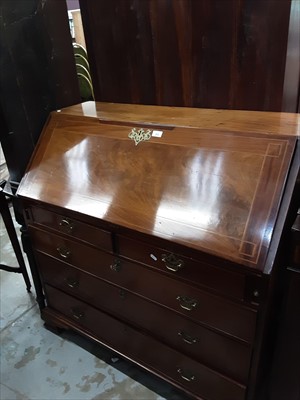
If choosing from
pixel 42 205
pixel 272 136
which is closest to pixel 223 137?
pixel 272 136

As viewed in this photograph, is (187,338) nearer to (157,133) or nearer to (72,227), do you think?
(72,227)

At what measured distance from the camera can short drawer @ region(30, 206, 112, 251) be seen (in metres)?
1.23

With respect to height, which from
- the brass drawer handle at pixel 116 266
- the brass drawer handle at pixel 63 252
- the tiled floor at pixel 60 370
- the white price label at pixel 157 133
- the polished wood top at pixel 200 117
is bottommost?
the tiled floor at pixel 60 370

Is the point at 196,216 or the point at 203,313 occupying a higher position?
the point at 196,216

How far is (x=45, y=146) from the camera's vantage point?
1.41 meters

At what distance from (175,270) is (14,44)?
1.07 metres

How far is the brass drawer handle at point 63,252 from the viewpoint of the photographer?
4.63ft

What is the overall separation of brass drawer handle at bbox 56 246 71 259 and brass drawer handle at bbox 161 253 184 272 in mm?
491

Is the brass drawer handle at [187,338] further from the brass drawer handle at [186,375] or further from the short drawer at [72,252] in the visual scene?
the short drawer at [72,252]

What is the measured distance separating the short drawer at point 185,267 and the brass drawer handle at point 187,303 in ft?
0.28

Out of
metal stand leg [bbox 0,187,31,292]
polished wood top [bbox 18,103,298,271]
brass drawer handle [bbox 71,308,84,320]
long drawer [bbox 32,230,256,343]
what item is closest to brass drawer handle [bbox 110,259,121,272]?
long drawer [bbox 32,230,256,343]

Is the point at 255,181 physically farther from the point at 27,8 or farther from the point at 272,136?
the point at 27,8

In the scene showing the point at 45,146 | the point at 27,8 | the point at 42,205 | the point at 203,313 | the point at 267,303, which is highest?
the point at 27,8

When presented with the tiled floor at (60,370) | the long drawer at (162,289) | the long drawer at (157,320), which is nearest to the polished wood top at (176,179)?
the long drawer at (162,289)
